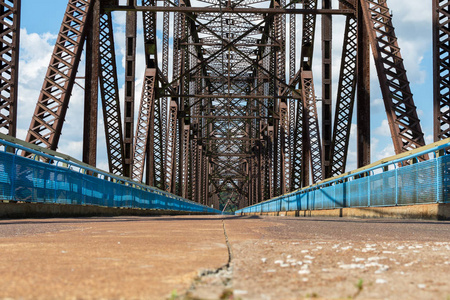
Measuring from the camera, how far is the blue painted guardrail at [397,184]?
9.00 metres

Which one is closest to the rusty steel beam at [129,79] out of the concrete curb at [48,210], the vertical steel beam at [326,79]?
the concrete curb at [48,210]

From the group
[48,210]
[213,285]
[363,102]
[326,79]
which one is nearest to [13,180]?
[48,210]

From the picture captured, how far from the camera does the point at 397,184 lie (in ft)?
35.6

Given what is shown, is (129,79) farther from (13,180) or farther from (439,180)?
(439,180)

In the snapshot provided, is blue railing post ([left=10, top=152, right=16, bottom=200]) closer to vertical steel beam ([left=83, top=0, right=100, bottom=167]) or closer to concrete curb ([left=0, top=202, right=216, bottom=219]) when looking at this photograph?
concrete curb ([left=0, top=202, right=216, bottom=219])

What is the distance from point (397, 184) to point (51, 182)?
700 centimetres

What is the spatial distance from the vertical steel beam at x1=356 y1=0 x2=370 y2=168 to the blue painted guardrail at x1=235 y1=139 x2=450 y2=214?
5.04ft

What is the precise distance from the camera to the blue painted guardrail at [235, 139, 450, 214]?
29.5ft

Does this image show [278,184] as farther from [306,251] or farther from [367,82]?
[306,251]

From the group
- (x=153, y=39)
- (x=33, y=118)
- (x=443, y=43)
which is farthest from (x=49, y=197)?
(x=153, y=39)

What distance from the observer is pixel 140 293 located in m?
1.75

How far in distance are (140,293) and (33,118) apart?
12642 mm

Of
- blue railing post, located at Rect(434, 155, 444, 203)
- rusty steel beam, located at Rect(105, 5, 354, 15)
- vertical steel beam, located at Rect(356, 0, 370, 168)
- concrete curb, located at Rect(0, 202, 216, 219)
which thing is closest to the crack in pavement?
blue railing post, located at Rect(434, 155, 444, 203)

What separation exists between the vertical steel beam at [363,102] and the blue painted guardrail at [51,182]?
7.71m
